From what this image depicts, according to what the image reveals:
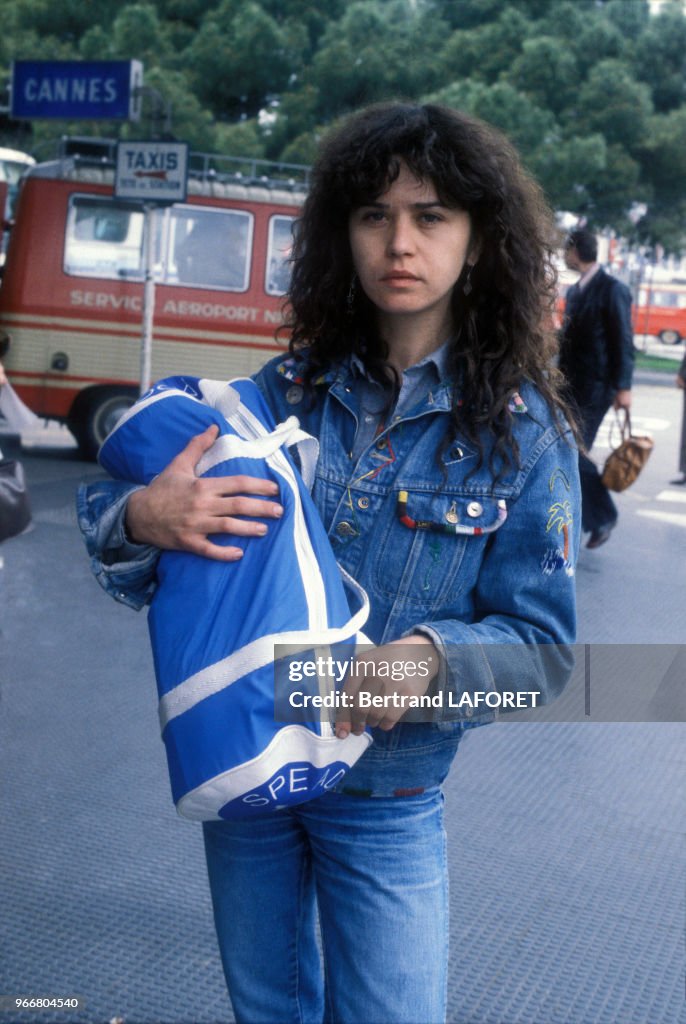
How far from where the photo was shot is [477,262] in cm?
196

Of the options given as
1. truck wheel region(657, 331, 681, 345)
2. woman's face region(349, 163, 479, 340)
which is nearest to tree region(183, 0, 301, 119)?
woman's face region(349, 163, 479, 340)

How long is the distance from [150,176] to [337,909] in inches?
365

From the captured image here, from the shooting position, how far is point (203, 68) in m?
20.7

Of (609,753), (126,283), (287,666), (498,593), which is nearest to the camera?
Answer: (287,666)

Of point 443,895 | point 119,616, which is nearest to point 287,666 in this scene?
point 443,895

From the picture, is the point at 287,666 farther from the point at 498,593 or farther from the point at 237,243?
the point at 237,243

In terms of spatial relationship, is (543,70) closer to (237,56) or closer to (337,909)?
(237,56)

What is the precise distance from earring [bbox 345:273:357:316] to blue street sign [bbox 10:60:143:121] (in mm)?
9910

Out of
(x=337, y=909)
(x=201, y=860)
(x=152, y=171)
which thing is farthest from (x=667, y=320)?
(x=337, y=909)

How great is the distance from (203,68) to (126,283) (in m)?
9.99

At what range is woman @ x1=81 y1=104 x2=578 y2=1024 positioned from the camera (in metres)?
1.81

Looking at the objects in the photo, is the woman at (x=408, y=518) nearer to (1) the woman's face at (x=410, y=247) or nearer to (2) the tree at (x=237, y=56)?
(1) the woman's face at (x=410, y=247)

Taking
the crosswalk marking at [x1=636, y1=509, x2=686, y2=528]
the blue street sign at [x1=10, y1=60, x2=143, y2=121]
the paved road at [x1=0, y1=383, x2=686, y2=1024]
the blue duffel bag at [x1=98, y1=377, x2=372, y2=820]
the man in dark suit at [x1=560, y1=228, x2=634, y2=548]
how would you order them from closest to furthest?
1. the blue duffel bag at [x1=98, y1=377, x2=372, y2=820]
2. the paved road at [x1=0, y1=383, x2=686, y2=1024]
3. the man in dark suit at [x1=560, y1=228, x2=634, y2=548]
4. the crosswalk marking at [x1=636, y1=509, x2=686, y2=528]
5. the blue street sign at [x1=10, y1=60, x2=143, y2=121]

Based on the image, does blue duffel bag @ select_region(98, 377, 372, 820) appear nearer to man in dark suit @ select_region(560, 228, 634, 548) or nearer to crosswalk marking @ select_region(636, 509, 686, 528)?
man in dark suit @ select_region(560, 228, 634, 548)
